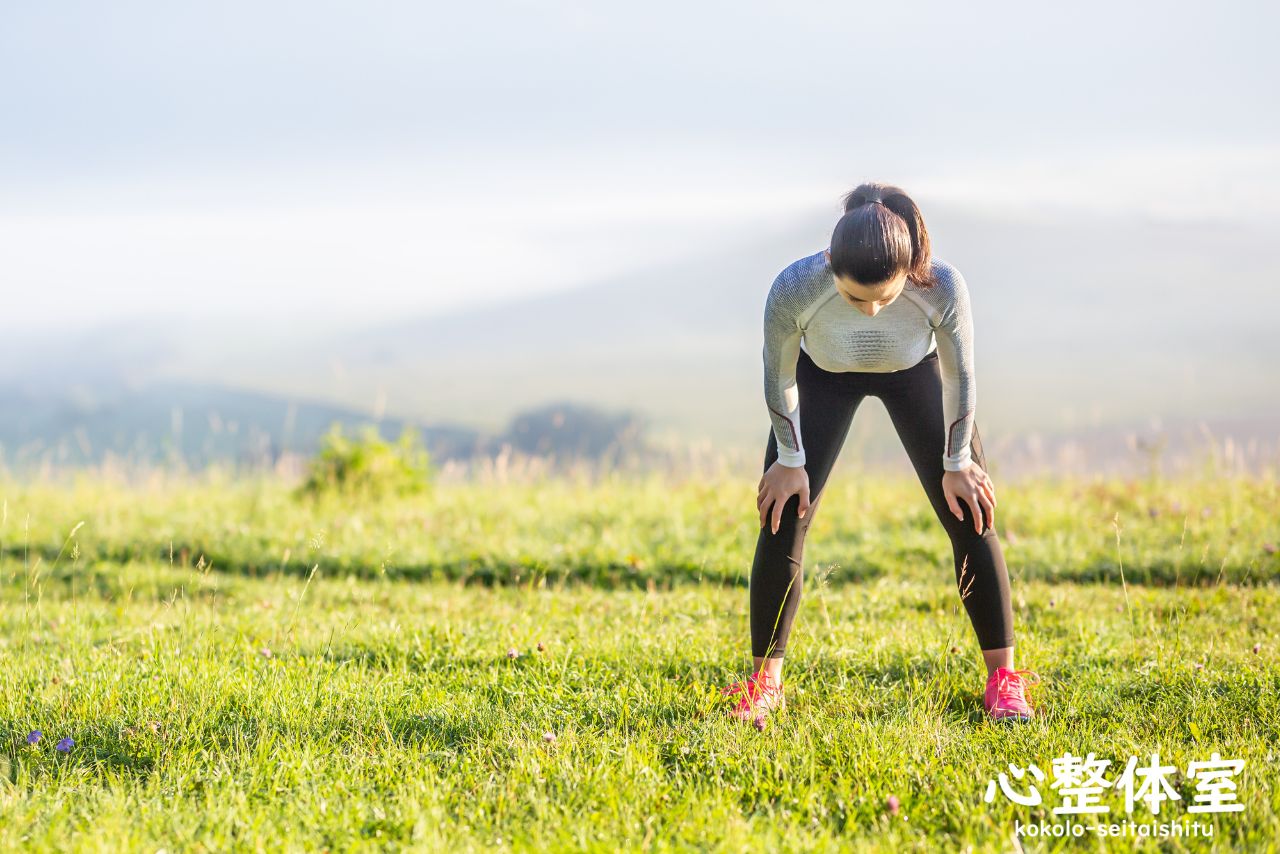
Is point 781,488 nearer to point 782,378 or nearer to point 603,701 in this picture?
point 782,378

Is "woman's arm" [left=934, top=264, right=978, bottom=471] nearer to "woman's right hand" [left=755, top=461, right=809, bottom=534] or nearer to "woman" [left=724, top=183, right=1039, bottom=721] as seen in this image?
"woman" [left=724, top=183, right=1039, bottom=721]

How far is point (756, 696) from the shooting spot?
3.77 meters

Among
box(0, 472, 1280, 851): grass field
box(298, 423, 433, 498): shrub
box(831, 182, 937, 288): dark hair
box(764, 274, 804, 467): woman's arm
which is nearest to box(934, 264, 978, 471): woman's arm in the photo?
box(831, 182, 937, 288): dark hair

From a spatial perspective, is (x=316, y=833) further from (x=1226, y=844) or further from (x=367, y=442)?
(x=367, y=442)

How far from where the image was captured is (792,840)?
2.84 metres

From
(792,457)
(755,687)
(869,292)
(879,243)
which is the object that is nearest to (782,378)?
(792,457)

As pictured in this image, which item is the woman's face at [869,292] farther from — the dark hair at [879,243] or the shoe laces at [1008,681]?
the shoe laces at [1008,681]

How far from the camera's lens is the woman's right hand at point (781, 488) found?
367cm

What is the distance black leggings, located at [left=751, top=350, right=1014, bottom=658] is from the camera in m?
3.75

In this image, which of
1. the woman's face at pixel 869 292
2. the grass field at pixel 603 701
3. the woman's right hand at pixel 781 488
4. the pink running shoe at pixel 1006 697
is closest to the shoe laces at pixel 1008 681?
the pink running shoe at pixel 1006 697

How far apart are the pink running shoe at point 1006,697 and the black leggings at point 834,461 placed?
0.37ft

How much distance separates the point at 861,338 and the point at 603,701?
1.61 metres

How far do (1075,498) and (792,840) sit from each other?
268 inches

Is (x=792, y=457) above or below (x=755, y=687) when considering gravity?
above
